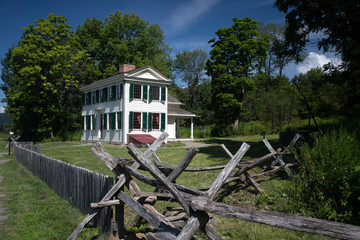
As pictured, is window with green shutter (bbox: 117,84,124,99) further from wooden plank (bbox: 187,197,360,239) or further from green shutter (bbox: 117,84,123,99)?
wooden plank (bbox: 187,197,360,239)

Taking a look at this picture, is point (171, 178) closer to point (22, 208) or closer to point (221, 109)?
point (22, 208)

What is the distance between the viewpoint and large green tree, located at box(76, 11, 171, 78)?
127 ft

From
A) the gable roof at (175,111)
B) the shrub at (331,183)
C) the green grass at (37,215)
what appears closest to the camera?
the shrub at (331,183)

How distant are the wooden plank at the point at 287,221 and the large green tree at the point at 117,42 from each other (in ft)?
117

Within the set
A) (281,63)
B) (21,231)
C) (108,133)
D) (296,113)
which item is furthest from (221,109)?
(21,231)

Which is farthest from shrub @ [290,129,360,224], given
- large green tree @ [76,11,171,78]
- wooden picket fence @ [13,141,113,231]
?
large green tree @ [76,11,171,78]

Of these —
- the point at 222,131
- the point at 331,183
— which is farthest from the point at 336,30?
the point at 222,131

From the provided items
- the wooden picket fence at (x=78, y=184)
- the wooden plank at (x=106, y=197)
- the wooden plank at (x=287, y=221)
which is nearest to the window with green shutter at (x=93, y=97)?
the wooden picket fence at (x=78, y=184)

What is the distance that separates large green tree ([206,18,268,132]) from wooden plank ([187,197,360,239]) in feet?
93.0

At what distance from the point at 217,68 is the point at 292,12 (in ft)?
59.0

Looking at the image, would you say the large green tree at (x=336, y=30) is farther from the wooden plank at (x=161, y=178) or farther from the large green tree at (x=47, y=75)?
the large green tree at (x=47, y=75)

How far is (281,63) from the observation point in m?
46.2

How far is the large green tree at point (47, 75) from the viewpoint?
1249 inches

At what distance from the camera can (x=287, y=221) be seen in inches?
117
